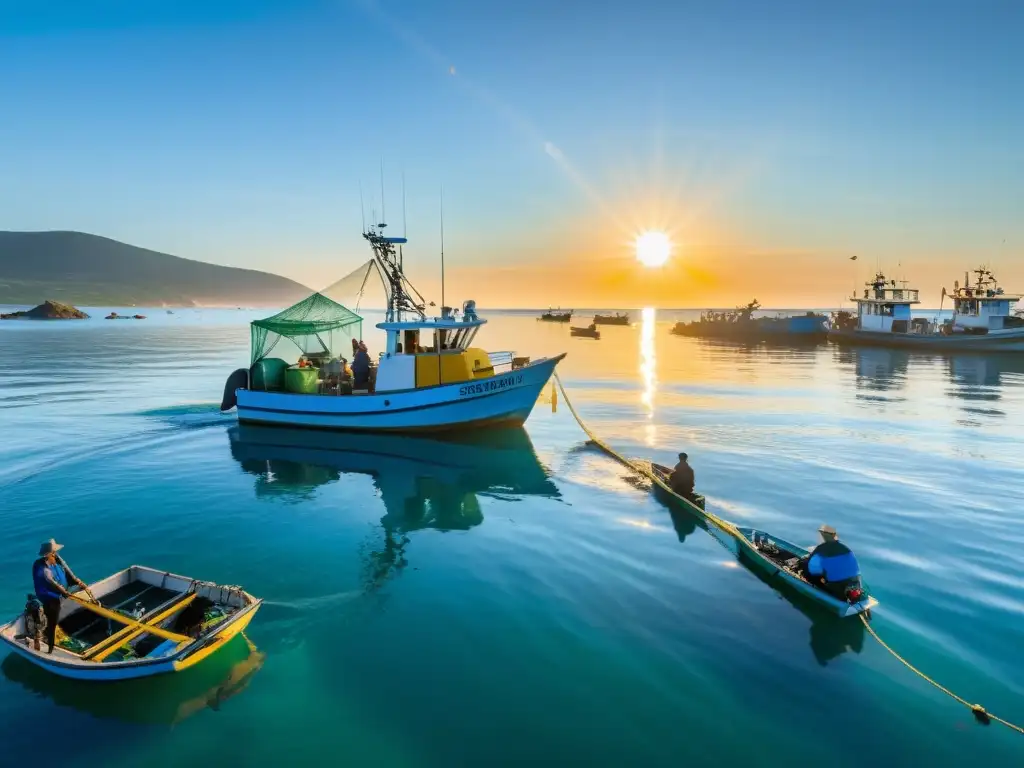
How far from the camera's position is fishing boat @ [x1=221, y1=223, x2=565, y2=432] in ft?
71.1

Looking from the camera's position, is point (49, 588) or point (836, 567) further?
point (836, 567)

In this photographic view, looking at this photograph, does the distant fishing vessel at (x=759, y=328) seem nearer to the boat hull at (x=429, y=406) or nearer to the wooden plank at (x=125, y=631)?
the boat hull at (x=429, y=406)

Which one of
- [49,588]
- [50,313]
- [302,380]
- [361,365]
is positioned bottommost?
[49,588]

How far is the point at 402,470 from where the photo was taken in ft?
61.8

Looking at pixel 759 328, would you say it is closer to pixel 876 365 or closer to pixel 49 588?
pixel 876 365

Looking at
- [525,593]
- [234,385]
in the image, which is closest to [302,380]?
[234,385]

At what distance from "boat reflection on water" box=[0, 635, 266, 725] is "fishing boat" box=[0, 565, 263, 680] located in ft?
0.83

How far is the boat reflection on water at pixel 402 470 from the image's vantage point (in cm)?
1423

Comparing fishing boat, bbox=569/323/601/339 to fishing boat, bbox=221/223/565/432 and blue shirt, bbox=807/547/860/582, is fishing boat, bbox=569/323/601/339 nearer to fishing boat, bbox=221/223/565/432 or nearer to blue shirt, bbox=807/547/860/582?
fishing boat, bbox=221/223/565/432

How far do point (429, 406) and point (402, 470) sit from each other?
3.71 meters

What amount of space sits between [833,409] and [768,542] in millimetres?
21047

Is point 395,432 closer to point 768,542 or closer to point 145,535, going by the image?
point 145,535

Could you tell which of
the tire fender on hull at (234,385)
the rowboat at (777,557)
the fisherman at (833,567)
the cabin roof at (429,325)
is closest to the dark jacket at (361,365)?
the cabin roof at (429,325)

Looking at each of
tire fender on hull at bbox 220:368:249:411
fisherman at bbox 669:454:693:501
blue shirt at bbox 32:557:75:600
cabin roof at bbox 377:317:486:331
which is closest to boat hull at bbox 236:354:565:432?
tire fender on hull at bbox 220:368:249:411
